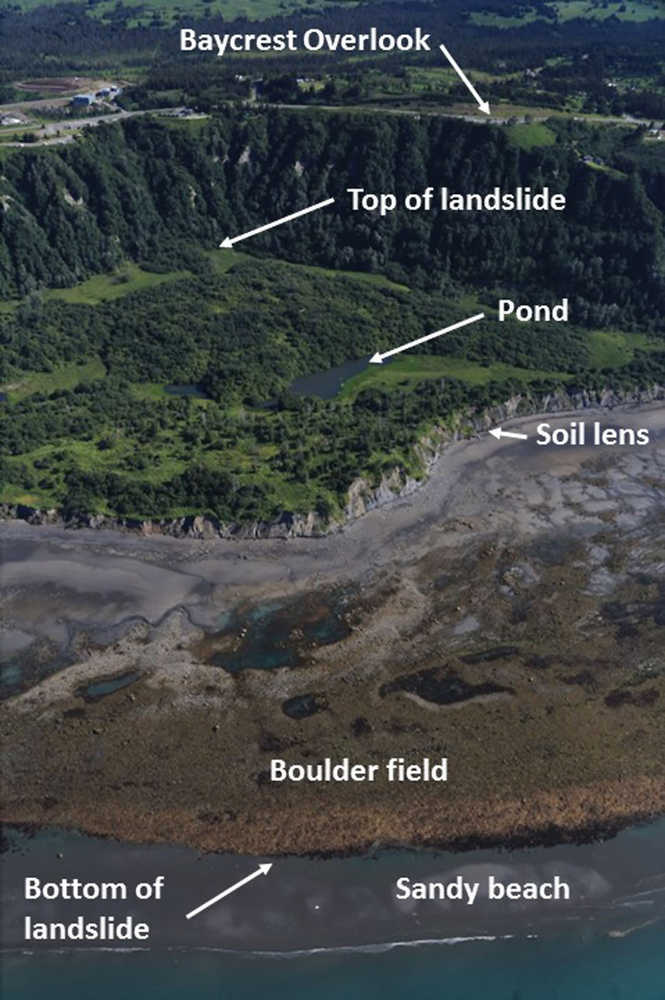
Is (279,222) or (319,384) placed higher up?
(279,222)

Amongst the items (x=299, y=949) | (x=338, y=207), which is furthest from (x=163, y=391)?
(x=299, y=949)

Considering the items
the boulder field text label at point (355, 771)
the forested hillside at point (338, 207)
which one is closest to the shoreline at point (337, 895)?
the boulder field text label at point (355, 771)

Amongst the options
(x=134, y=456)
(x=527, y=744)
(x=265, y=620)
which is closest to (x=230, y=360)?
(x=134, y=456)

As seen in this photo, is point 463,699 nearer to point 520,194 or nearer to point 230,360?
point 230,360

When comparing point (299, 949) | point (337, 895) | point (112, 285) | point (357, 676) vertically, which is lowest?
point (299, 949)

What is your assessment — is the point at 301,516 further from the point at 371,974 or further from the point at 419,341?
the point at 419,341

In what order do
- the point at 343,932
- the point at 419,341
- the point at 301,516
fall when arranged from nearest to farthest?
1. the point at 343,932
2. the point at 301,516
3. the point at 419,341

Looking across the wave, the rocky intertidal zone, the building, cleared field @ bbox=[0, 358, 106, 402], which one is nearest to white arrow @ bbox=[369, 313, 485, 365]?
the rocky intertidal zone
